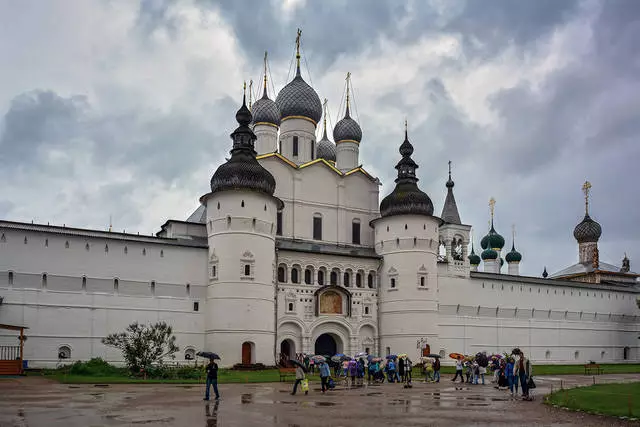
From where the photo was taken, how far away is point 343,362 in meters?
30.2

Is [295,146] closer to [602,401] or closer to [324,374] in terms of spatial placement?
[324,374]

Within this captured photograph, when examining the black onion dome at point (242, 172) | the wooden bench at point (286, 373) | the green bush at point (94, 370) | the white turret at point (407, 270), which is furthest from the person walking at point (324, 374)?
the white turret at point (407, 270)

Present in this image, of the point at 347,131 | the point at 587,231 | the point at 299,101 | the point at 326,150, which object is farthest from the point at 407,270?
the point at 587,231

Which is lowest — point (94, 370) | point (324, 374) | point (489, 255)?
point (94, 370)

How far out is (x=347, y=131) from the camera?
49.0m

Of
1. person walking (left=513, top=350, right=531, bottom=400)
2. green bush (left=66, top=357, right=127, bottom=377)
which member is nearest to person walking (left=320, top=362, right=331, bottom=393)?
person walking (left=513, top=350, right=531, bottom=400)

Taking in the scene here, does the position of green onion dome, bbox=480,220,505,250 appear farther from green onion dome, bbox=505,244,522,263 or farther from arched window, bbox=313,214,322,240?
arched window, bbox=313,214,322,240

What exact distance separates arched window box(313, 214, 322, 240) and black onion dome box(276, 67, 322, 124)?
24.8ft

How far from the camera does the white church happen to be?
109 feet

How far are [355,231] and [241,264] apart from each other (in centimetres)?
1134

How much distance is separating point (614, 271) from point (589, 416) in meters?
50.2

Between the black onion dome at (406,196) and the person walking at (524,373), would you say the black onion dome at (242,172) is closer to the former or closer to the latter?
the black onion dome at (406,196)

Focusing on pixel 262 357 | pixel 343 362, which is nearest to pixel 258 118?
pixel 262 357

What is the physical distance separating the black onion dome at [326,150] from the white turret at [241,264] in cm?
1682
